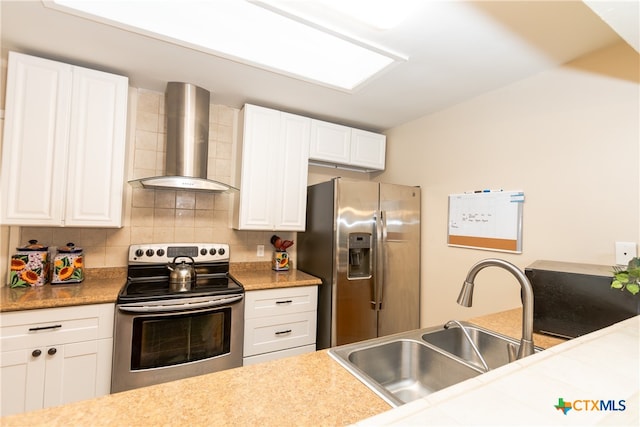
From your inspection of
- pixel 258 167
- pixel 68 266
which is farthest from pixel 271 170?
pixel 68 266

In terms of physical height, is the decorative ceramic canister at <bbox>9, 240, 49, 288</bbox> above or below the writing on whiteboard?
below

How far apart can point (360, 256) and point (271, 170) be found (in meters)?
1.06

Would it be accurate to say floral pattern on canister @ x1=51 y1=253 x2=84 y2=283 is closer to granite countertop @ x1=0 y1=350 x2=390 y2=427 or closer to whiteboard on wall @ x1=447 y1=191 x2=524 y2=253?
granite countertop @ x1=0 y1=350 x2=390 y2=427

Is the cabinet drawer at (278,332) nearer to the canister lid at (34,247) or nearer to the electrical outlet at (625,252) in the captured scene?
the canister lid at (34,247)

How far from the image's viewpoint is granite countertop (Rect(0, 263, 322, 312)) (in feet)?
5.01

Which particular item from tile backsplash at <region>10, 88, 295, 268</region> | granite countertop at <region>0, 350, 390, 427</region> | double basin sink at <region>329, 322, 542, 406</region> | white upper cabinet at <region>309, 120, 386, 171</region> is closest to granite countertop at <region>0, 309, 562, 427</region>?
granite countertop at <region>0, 350, 390, 427</region>

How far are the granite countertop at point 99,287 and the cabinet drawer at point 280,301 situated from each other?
1.9 inches

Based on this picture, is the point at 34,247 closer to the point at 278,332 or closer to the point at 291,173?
the point at 278,332

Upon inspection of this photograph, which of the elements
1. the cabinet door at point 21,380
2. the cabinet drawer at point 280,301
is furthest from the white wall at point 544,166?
the cabinet door at point 21,380

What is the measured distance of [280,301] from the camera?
2.18 meters

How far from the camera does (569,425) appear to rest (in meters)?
0.49

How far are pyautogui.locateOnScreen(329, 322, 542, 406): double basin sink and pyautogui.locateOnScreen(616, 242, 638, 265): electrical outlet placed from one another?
0.84 meters

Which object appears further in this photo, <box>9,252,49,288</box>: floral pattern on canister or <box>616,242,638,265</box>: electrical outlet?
<box>9,252,49,288</box>: floral pattern on canister

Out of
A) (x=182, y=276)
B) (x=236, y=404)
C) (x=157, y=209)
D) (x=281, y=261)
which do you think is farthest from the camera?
(x=281, y=261)
